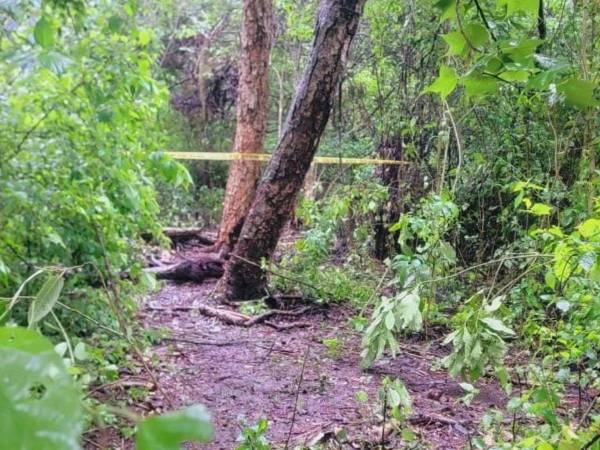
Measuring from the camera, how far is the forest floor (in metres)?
2.27

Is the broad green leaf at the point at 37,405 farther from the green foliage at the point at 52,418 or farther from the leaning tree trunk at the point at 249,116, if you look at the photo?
the leaning tree trunk at the point at 249,116

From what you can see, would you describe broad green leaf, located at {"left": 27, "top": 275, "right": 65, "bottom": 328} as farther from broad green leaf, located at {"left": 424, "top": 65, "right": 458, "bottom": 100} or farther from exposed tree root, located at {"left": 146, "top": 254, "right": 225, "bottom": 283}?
exposed tree root, located at {"left": 146, "top": 254, "right": 225, "bottom": 283}

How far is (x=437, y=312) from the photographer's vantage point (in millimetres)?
3453

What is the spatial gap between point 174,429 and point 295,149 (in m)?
3.83

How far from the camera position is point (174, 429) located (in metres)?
0.24

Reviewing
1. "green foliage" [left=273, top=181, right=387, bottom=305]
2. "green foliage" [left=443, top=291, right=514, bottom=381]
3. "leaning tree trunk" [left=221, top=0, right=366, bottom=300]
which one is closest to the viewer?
"green foliage" [left=443, top=291, right=514, bottom=381]

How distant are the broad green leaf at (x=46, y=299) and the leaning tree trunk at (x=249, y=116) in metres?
4.29

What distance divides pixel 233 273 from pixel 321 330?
3.04 feet

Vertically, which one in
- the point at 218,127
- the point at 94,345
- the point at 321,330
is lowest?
the point at 321,330

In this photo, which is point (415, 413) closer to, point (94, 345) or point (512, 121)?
point (94, 345)

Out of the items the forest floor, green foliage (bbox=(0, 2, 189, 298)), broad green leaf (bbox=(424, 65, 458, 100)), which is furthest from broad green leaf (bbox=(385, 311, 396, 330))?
broad green leaf (bbox=(424, 65, 458, 100))

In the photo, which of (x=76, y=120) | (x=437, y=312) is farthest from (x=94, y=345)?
(x=437, y=312)

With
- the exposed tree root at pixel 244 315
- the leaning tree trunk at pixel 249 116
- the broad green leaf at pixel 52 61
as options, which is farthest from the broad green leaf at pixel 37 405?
the leaning tree trunk at pixel 249 116

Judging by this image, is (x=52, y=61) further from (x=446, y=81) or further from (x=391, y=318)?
(x=391, y=318)
